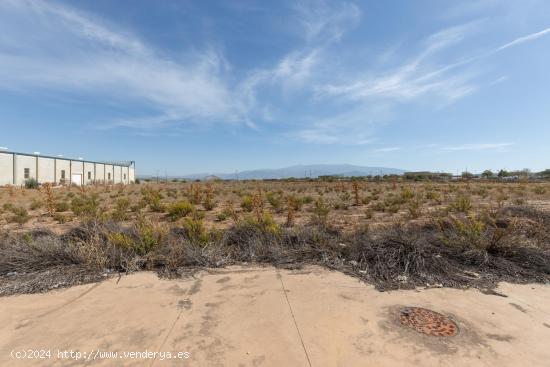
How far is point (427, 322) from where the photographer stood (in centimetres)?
324

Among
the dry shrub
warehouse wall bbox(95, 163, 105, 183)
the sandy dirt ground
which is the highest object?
warehouse wall bbox(95, 163, 105, 183)

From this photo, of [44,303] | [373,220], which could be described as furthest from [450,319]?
[373,220]

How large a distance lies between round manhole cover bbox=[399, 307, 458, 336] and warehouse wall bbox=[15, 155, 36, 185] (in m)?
46.6

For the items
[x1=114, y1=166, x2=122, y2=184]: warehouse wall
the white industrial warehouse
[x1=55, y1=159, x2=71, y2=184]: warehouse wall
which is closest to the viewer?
the white industrial warehouse

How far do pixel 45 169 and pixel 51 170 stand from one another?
3.81ft

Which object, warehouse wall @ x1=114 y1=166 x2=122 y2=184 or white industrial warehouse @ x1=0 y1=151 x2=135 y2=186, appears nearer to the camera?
white industrial warehouse @ x1=0 y1=151 x2=135 y2=186

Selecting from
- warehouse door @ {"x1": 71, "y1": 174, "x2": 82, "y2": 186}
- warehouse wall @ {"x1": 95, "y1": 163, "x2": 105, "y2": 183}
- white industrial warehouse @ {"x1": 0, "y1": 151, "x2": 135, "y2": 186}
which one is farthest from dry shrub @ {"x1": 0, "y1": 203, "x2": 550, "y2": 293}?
warehouse wall @ {"x1": 95, "y1": 163, "x2": 105, "y2": 183}

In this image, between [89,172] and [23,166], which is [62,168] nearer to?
[89,172]

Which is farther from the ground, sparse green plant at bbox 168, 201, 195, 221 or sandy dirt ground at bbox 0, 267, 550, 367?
sparse green plant at bbox 168, 201, 195, 221

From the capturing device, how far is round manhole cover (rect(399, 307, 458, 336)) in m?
3.05

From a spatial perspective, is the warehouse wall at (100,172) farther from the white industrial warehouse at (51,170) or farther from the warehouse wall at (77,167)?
the warehouse wall at (77,167)

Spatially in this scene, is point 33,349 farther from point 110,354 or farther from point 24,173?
point 24,173

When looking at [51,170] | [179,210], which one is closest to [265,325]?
[179,210]

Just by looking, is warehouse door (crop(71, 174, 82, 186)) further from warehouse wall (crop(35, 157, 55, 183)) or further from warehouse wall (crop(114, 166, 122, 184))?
warehouse wall (crop(114, 166, 122, 184))
